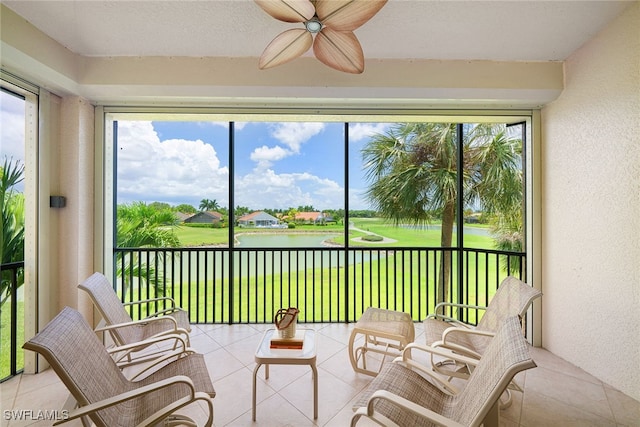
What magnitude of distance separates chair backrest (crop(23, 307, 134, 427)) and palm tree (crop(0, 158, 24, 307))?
52.5 inches

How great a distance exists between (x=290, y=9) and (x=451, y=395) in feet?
7.70

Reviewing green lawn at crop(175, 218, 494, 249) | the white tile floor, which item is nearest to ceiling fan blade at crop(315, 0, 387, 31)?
green lawn at crop(175, 218, 494, 249)

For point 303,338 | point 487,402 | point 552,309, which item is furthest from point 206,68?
point 552,309

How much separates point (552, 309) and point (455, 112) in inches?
88.9

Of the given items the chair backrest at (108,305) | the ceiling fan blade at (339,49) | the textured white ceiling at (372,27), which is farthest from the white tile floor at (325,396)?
the textured white ceiling at (372,27)

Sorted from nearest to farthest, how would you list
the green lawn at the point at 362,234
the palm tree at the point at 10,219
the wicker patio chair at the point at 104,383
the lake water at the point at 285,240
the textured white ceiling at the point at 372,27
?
the wicker patio chair at the point at 104,383
the textured white ceiling at the point at 372,27
the palm tree at the point at 10,219
the green lawn at the point at 362,234
the lake water at the point at 285,240

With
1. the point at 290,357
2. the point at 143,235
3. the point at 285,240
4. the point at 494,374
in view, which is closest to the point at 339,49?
the point at 494,374

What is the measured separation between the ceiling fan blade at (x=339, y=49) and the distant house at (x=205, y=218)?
2.26 m

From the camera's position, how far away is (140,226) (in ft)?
10.6

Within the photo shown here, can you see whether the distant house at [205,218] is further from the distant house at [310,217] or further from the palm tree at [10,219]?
the palm tree at [10,219]

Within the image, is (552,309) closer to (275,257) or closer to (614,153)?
(614,153)

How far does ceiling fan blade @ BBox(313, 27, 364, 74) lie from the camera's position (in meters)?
1.49

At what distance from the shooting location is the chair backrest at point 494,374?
40.9 inches

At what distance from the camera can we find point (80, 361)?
50.3 inches
